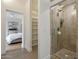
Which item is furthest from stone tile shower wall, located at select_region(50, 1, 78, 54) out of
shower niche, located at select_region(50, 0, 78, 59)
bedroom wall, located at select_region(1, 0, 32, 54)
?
bedroom wall, located at select_region(1, 0, 32, 54)

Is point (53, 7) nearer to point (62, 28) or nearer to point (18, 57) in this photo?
point (62, 28)

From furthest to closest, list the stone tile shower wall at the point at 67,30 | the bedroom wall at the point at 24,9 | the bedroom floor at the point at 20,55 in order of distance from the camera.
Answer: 1. the bedroom wall at the point at 24,9
2. the bedroom floor at the point at 20,55
3. the stone tile shower wall at the point at 67,30

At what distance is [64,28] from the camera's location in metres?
1.74

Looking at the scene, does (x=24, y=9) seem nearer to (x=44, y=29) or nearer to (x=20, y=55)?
(x=20, y=55)

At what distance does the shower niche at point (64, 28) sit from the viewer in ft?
4.80

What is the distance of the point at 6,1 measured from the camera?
13.9ft

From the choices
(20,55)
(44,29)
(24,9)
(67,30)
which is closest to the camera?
(67,30)

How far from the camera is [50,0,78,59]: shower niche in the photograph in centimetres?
146

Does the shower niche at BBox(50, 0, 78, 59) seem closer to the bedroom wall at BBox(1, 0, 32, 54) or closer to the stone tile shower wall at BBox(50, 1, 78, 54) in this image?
the stone tile shower wall at BBox(50, 1, 78, 54)

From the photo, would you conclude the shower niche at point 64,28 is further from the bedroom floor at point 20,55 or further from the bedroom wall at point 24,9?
the bedroom wall at point 24,9

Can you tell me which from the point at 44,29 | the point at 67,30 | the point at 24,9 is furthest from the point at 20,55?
the point at 67,30

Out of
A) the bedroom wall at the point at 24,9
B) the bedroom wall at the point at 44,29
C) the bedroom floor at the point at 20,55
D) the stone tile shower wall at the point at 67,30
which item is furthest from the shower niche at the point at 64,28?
the bedroom wall at the point at 24,9

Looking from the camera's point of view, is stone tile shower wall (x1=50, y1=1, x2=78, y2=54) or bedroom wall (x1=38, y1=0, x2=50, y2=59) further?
bedroom wall (x1=38, y1=0, x2=50, y2=59)

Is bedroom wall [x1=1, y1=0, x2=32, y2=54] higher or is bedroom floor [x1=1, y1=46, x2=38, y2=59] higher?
bedroom wall [x1=1, y1=0, x2=32, y2=54]
